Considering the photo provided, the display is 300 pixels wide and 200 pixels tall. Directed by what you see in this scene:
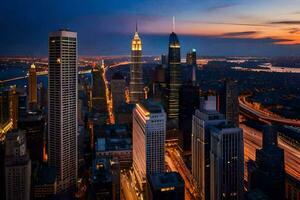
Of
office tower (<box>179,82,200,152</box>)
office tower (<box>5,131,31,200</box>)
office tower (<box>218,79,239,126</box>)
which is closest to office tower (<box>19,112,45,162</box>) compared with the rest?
office tower (<box>5,131,31,200</box>)

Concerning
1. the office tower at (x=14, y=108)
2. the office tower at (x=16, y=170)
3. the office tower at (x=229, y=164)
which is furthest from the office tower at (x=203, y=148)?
the office tower at (x=14, y=108)

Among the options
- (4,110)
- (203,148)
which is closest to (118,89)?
(4,110)

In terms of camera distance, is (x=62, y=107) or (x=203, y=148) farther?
(x=62, y=107)

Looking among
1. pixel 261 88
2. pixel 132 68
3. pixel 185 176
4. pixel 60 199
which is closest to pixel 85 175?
pixel 60 199

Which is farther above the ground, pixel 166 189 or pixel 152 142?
pixel 152 142

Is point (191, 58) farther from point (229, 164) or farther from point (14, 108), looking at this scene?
point (229, 164)

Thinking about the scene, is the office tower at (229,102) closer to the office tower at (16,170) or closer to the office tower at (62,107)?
the office tower at (62,107)
